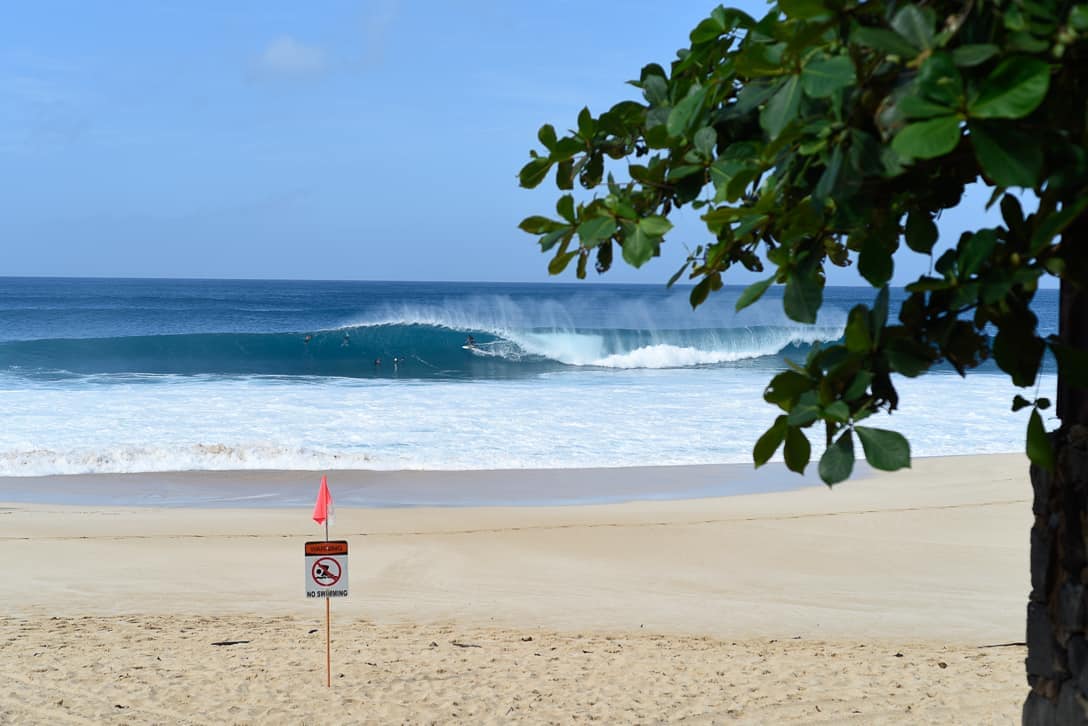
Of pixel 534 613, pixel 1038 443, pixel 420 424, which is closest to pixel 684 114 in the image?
pixel 1038 443

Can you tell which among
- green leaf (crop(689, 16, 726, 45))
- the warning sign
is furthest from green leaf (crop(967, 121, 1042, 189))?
the warning sign

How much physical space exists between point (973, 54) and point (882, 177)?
0.61 feet

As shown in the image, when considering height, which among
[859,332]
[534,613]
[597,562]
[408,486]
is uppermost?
[859,332]

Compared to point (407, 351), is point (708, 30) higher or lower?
lower

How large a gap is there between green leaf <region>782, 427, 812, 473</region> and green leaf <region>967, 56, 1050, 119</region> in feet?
1.54

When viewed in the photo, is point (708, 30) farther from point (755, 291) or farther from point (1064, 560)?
point (1064, 560)

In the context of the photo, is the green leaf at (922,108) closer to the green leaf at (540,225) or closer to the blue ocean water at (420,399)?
the green leaf at (540,225)

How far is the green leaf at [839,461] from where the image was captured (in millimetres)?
1350

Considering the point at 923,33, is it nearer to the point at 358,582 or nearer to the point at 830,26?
the point at 830,26

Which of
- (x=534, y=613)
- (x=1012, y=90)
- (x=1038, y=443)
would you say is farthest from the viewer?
(x=534, y=613)

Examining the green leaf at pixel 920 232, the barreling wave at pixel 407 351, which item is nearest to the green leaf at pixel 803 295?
the green leaf at pixel 920 232

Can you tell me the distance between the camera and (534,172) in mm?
1783

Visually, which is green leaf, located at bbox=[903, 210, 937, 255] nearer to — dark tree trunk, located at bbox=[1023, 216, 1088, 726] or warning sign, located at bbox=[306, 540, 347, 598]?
dark tree trunk, located at bbox=[1023, 216, 1088, 726]

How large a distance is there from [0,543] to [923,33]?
9597 millimetres
